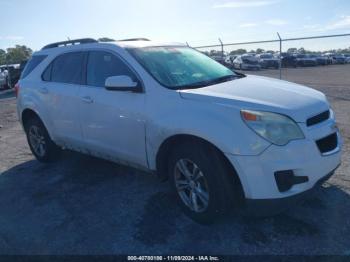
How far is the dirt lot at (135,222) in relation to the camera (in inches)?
126

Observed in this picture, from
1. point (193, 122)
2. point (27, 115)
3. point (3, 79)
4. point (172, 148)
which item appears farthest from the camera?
point (3, 79)

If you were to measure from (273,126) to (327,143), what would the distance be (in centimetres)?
66

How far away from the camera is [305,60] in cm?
3950

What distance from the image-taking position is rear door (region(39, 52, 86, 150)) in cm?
473

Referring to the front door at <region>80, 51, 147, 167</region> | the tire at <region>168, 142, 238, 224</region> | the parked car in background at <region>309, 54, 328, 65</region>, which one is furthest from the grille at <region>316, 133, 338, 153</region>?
the parked car in background at <region>309, 54, 328, 65</region>

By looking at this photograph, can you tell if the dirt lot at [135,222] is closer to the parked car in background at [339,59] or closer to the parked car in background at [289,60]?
the parked car in background at [289,60]

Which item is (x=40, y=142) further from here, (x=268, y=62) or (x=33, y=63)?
(x=268, y=62)

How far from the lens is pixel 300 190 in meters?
3.07

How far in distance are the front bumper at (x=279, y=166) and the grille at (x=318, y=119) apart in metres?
0.06

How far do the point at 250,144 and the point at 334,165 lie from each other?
0.97 meters

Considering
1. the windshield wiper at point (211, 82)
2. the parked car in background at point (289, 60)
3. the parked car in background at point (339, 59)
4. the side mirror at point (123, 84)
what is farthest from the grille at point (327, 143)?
the parked car in background at point (339, 59)

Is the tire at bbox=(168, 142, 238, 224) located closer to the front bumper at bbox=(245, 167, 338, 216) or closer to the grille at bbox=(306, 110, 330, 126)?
Result: the front bumper at bbox=(245, 167, 338, 216)

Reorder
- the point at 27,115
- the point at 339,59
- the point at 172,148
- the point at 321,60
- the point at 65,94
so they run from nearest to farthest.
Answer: the point at 172,148
the point at 65,94
the point at 27,115
the point at 321,60
the point at 339,59

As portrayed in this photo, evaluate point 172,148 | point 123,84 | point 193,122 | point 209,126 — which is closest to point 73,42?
point 123,84
